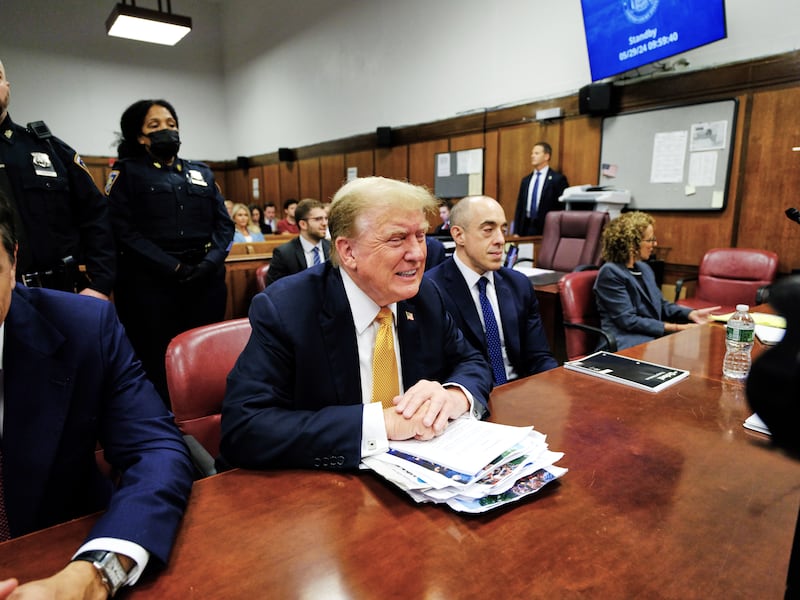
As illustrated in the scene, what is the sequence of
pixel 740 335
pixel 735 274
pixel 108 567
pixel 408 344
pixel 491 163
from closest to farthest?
pixel 108 567 < pixel 408 344 < pixel 740 335 < pixel 735 274 < pixel 491 163

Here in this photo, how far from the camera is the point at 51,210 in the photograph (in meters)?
2.14

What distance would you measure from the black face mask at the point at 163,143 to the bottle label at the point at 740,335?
8.75 ft

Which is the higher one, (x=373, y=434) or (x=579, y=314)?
(x=373, y=434)

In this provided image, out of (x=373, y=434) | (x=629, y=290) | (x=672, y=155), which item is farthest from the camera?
(x=672, y=155)

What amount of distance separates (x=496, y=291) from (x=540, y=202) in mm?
4023

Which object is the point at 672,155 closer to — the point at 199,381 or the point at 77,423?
the point at 199,381

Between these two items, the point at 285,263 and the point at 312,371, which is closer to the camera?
the point at 312,371

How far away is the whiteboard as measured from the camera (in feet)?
15.0

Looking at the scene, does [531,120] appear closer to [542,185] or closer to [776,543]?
[542,185]

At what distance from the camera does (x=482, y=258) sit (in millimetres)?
2199

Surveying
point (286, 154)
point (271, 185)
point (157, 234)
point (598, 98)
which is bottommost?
point (157, 234)

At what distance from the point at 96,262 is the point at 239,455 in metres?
1.73

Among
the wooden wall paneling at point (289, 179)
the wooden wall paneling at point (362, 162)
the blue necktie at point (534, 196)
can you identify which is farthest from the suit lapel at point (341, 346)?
the wooden wall paneling at point (289, 179)

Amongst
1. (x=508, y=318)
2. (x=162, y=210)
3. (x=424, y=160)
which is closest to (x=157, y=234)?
(x=162, y=210)
